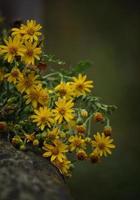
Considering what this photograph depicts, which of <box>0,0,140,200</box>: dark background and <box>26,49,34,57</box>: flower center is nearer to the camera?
<box>26,49,34,57</box>: flower center

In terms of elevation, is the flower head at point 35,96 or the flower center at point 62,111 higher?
the flower head at point 35,96

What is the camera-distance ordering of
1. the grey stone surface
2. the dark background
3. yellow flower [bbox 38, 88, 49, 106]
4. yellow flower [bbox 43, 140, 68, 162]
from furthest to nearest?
the dark background < yellow flower [bbox 38, 88, 49, 106] < yellow flower [bbox 43, 140, 68, 162] < the grey stone surface

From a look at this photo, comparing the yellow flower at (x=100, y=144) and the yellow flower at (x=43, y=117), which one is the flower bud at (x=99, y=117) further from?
the yellow flower at (x=43, y=117)

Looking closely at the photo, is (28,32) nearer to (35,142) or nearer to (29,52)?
(29,52)

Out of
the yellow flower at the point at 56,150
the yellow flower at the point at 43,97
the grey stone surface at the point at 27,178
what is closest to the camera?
the grey stone surface at the point at 27,178

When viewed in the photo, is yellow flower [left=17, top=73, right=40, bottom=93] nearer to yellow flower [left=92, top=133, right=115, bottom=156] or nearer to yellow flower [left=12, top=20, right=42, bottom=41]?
yellow flower [left=12, top=20, right=42, bottom=41]

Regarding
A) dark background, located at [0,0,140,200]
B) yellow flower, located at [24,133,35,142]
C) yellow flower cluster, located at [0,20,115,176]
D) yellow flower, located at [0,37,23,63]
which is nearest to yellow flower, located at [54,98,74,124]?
yellow flower cluster, located at [0,20,115,176]

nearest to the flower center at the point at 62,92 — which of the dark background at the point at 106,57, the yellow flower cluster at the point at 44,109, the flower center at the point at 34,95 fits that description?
the yellow flower cluster at the point at 44,109
